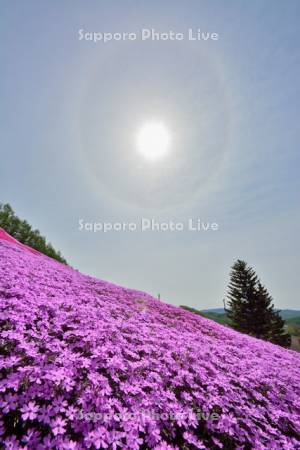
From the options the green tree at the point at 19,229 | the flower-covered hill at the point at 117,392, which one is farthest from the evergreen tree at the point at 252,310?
the green tree at the point at 19,229

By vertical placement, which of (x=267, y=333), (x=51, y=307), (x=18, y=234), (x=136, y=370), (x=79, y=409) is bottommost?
(x=79, y=409)

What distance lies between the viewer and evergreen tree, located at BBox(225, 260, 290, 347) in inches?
1206

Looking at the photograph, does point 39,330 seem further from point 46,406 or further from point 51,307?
point 46,406

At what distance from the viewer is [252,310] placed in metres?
31.6

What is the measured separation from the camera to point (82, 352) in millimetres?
3621

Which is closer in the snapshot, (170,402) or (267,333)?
(170,402)

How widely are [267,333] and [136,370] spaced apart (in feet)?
114

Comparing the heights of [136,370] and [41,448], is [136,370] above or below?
above

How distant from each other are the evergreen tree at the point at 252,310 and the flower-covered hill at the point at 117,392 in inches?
1173

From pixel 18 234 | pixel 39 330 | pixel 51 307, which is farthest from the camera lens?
pixel 18 234

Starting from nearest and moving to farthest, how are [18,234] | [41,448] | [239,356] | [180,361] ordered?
[41,448], [180,361], [239,356], [18,234]

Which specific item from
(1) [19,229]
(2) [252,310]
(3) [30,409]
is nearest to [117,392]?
(3) [30,409]

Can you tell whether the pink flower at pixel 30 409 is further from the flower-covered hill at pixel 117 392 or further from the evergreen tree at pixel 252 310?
the evergreen tree at pixel 252 310

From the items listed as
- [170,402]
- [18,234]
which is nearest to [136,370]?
[170,402]
